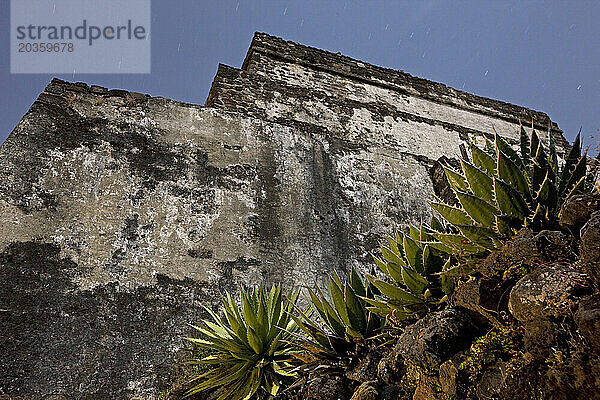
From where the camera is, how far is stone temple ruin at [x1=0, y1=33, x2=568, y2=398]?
3.68m

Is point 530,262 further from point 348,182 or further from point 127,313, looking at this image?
point 348,182

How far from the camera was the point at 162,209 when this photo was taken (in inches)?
179

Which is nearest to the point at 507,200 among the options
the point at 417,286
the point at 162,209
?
the point at 417,286

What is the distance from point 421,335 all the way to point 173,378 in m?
2.58

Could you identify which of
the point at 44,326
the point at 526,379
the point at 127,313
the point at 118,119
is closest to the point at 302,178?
the point at 118,119

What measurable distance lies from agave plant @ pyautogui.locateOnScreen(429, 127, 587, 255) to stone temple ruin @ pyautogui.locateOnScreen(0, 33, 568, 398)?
0.64 m

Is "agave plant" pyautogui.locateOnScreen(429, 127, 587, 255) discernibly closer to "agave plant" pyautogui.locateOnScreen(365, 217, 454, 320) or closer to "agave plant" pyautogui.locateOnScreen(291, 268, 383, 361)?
"agave plant" pyautogui.locateOnScreen(365, 217, 454, 320)

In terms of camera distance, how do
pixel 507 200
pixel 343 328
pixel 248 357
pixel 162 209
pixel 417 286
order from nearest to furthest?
pixel 507 200
pixel 417 286
pixel 343 328
pixel 248 357
pixel 162 209

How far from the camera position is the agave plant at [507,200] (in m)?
1.93

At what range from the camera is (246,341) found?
296 cm

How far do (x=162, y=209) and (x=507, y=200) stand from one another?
3.45 metres

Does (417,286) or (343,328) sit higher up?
(417,286)

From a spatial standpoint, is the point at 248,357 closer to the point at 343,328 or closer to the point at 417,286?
the point at 343,328

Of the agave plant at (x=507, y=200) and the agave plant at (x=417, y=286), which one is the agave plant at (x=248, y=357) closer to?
the agave plant at (x=417, y=286)
